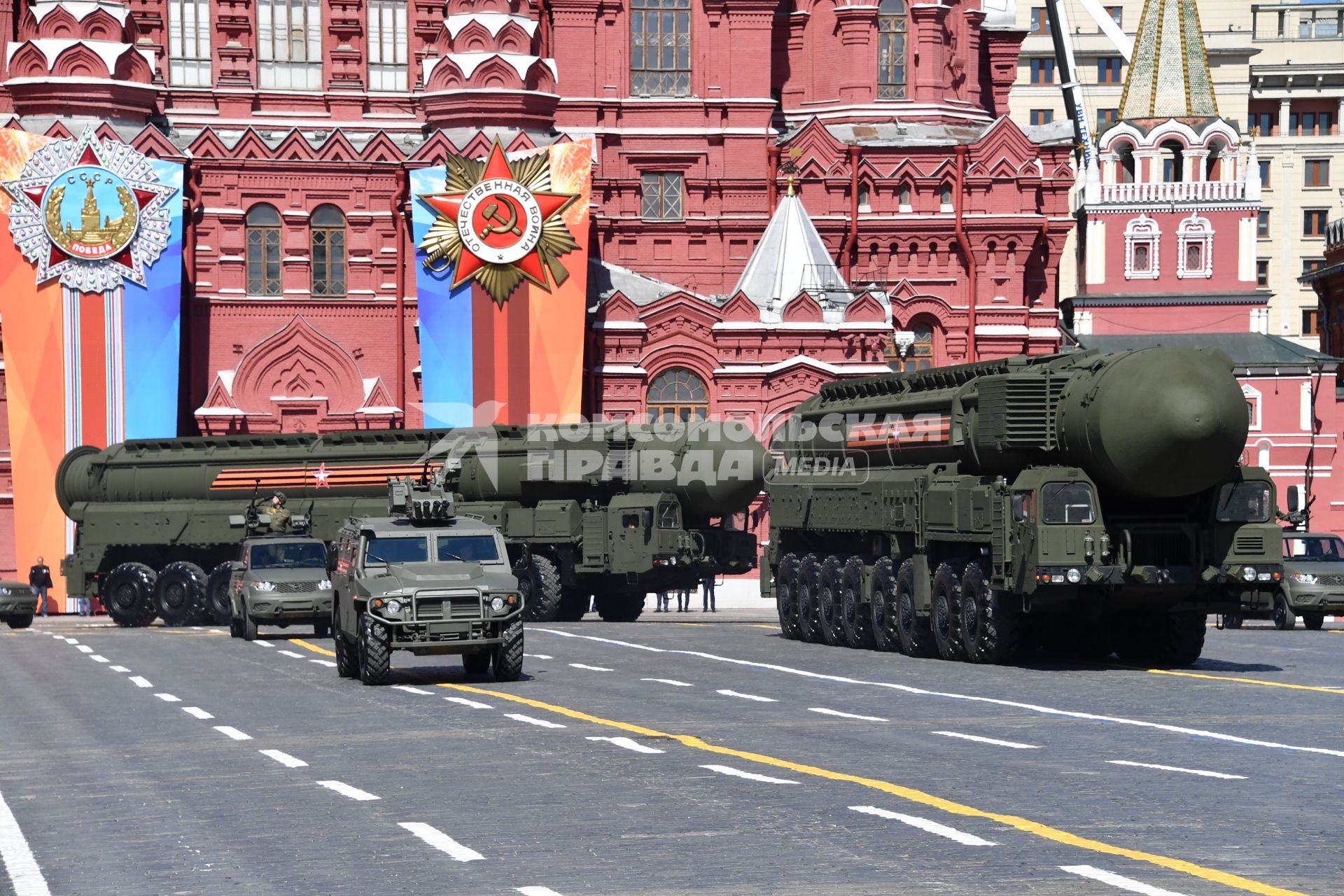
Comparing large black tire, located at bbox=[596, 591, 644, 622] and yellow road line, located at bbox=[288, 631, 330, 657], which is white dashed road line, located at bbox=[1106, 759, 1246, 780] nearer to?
yellow road line, located at bbox=[288, 631, 330, 657]

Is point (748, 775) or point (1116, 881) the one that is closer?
point (1116, 881)

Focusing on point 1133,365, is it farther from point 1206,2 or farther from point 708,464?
point 1206,2

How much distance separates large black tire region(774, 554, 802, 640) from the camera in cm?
3672

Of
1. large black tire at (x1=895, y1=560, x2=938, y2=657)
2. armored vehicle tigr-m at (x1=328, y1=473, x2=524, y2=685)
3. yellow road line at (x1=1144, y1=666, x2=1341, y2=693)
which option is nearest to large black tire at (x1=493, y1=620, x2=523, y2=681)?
armored vehicle tigr-m at (x1=328, y1=473, x2=524, y2=685)

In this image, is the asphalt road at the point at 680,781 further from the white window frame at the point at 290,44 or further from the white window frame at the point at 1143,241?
the white window frame at the point at 1143,241

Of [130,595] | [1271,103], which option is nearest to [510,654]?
[130,595]

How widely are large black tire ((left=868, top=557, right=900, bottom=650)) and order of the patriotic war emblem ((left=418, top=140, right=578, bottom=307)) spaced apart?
32.3m

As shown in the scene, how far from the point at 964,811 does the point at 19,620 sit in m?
36.6

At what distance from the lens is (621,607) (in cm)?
4612

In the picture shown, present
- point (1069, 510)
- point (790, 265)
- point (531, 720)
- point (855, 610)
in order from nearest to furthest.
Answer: point (531, 720), point (1069, 510), point (855, 610), point (790, 265)

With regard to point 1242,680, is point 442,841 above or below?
above

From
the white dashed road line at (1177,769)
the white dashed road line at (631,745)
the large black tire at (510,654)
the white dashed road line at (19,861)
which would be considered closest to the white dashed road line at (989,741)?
the white dashed road line at (1177,769)

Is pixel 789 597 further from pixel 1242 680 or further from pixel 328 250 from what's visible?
pixel 328 250

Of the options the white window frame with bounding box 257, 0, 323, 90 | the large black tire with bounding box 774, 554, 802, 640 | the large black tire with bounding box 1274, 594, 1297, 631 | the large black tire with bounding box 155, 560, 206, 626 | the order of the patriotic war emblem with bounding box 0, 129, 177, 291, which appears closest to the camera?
the large black tire with bounding box 774, 554, 802, 640
